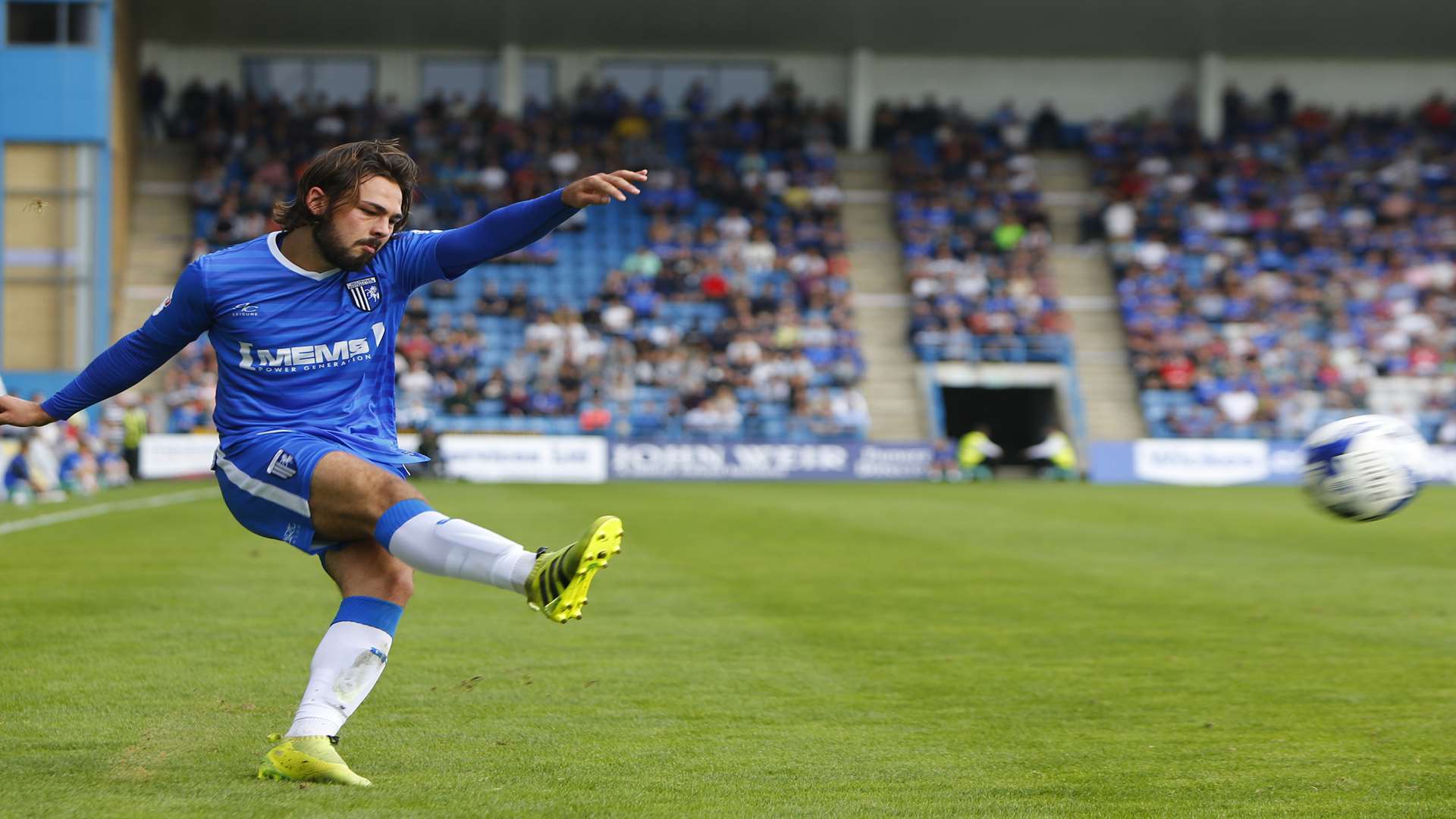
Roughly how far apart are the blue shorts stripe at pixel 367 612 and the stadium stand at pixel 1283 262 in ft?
100

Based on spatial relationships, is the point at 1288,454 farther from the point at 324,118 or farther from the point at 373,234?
the point at 373,234

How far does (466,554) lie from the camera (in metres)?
4.51

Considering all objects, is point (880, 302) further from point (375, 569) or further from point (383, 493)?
point (383, 493)

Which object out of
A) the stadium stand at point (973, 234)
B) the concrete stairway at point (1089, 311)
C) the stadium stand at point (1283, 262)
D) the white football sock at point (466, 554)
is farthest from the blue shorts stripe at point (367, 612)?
the stadium stand at point (973, 234)

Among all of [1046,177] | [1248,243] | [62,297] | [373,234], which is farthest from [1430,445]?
[373,234]

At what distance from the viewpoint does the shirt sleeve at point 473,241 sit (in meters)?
4.95

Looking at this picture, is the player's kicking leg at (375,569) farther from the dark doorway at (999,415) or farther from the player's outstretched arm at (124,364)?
the dark doorway at (999,415)

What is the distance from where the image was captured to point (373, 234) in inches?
197

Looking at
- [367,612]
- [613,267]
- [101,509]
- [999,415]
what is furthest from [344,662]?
[999,415]

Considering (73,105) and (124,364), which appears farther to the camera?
(73,105)

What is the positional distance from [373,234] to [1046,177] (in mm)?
38697

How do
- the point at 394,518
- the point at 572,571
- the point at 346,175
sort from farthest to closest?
the point at 346,175
the point at 394,518
the point at 572,571

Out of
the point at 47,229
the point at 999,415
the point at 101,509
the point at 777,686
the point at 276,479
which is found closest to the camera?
the point at 276,479

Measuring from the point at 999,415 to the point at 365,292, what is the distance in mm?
35265
